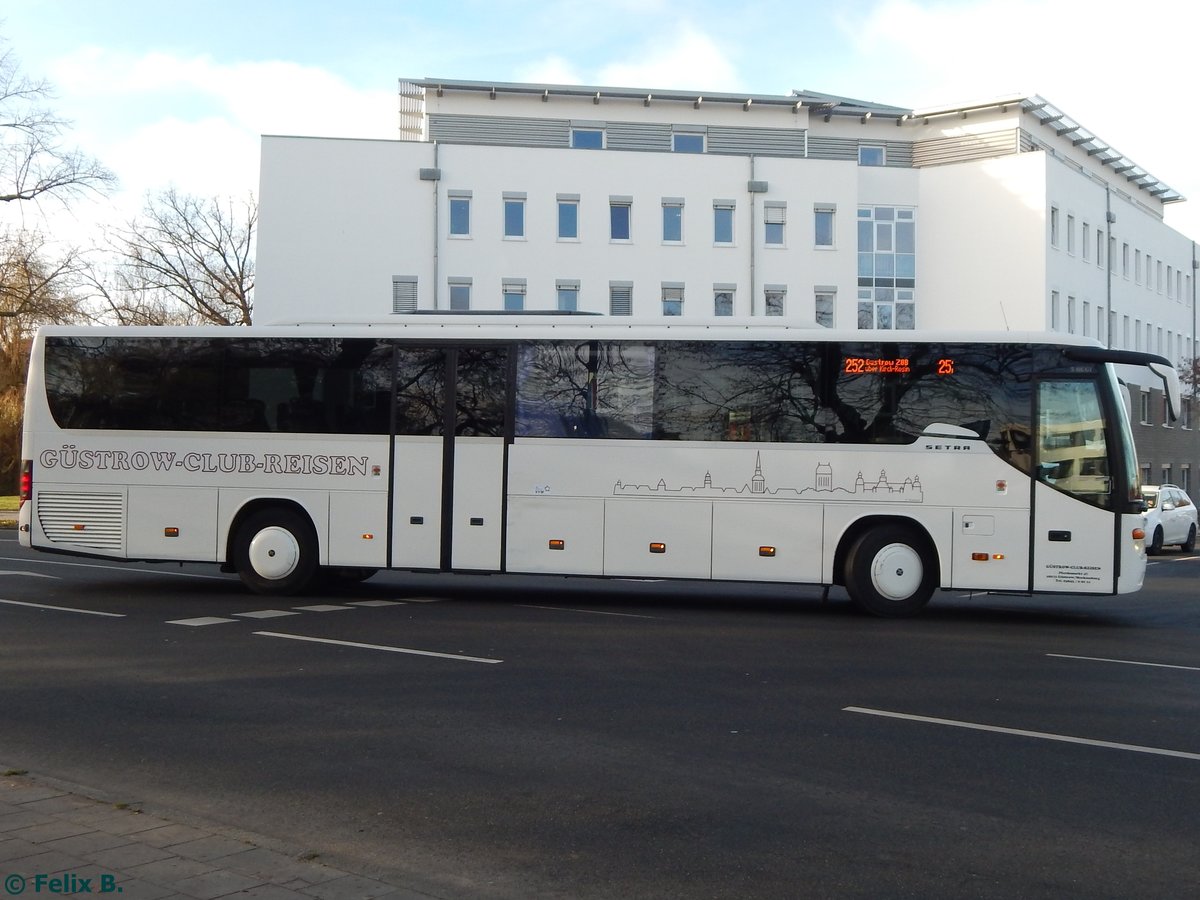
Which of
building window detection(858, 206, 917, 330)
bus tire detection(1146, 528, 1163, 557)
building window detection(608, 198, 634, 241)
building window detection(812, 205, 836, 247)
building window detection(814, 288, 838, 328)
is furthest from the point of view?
building window detection(858, 206, 917, 330)

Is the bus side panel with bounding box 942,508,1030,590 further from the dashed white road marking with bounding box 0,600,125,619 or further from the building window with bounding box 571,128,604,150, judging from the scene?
the building window with bounding box 571,128,604,150

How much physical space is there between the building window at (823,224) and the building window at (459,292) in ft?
46.4

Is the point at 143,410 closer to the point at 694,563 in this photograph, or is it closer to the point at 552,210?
the point at 694,563

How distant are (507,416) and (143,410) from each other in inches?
183

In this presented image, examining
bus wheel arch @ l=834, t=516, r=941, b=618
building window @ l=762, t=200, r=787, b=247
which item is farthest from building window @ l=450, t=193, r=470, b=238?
bus wheel arch @ l=834, t=516, r=941, b=618

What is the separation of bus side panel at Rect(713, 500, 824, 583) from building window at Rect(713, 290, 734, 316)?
3616cm

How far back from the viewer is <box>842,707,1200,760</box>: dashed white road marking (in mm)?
7578

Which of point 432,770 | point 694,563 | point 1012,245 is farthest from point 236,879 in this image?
point 1012,245

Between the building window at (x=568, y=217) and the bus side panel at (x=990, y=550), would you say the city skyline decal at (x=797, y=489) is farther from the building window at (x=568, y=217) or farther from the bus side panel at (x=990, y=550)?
the building window at (x=568, y=217)

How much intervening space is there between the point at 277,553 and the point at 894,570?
7359 millimetres

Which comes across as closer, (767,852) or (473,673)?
(767,852)

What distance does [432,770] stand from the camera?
6848mm

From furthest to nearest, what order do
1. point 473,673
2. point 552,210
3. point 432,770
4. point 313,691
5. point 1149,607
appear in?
point 552,210 < point 1149,607 < point 473,673 < point 313,691 < point 432,770

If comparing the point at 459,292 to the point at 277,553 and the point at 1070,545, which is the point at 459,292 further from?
the point at 1070,545
